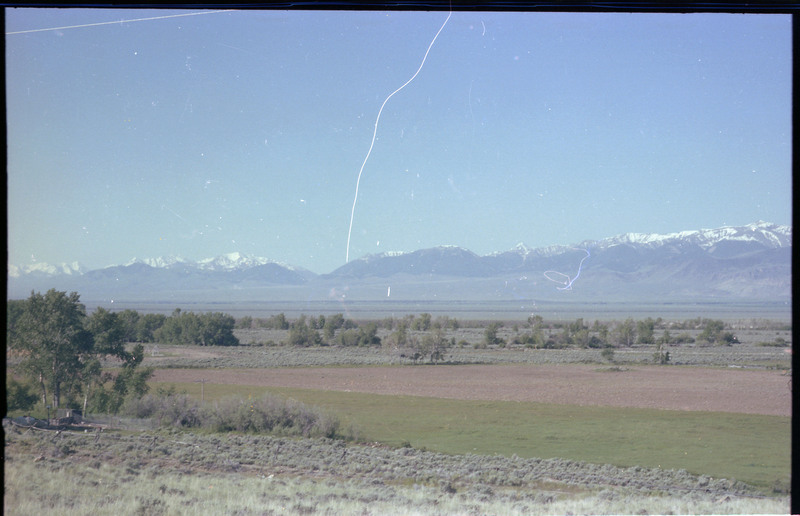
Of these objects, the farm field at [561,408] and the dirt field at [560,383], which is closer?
the farm field at [561,408]

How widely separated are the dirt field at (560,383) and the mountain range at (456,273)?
66 cm

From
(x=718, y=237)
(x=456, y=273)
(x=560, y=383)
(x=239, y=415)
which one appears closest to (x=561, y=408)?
(x=560, y=383)

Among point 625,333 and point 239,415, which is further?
point 625,333

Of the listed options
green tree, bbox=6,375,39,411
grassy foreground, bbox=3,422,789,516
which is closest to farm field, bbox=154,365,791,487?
grassy foreground, bbox=3,422,789,516

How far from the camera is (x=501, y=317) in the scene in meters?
5.34

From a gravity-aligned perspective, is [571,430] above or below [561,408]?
below

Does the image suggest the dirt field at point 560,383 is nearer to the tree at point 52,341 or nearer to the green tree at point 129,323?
the green tree at point 129,323

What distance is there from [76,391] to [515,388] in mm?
3641

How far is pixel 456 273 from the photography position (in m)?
5.32

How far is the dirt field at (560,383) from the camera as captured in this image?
17.0ft

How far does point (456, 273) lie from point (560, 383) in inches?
52.4

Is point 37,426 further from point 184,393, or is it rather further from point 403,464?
point 403,464

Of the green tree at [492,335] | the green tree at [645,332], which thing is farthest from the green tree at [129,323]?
the green tree at [645,332]

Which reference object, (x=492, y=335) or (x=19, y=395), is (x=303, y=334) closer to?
(x=492, y=335)
